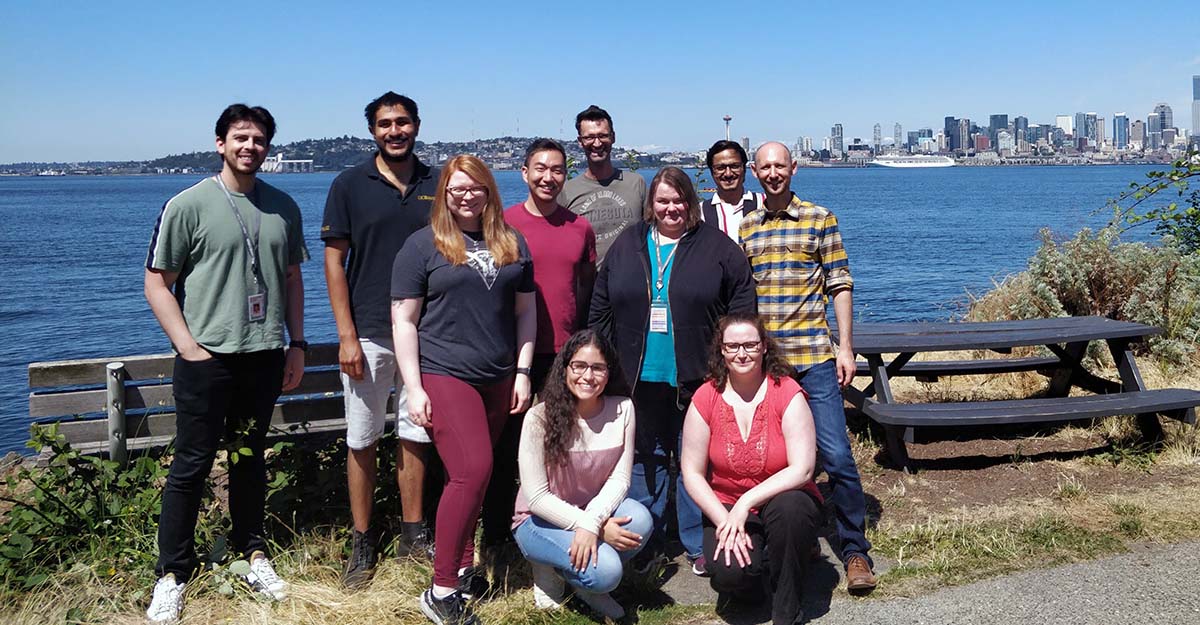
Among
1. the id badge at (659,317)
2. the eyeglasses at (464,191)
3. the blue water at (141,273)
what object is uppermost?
the eyeglasses at (464,191)

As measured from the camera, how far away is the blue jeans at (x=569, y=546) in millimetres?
3965

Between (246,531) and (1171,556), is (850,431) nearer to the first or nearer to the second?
(1171,556)

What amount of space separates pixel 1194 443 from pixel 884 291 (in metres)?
17.3

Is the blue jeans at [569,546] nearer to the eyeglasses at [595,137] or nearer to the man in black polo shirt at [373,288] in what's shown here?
the man in black polo shirt at [373,288]

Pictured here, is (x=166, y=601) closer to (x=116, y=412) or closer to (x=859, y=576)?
(x=116, y=412)

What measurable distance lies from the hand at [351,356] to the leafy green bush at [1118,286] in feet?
23.1

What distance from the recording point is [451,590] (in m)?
3.95

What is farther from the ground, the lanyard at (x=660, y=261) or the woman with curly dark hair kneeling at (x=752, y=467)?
the lanyard at (x=660, y=261)

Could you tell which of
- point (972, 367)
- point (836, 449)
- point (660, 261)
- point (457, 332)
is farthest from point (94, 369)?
point (972, 367)

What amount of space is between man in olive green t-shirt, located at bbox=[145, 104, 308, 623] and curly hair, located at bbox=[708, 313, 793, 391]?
187cm

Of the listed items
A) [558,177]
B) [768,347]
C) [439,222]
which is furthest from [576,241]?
[768,347]

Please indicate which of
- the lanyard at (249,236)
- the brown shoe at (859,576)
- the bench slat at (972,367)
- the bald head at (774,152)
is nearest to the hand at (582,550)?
the brown shoe at (859,576)

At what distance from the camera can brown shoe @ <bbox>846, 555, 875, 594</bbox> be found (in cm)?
426

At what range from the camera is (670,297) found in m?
4.40
